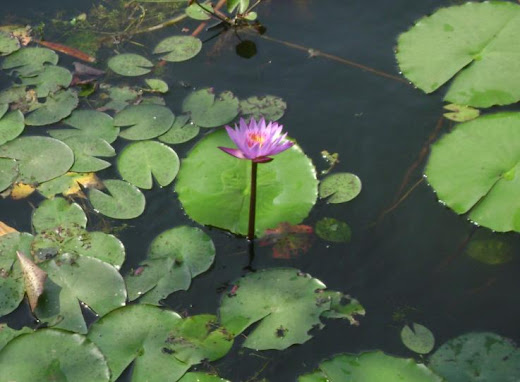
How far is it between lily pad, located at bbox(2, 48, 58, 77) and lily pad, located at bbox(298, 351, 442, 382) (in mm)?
2242

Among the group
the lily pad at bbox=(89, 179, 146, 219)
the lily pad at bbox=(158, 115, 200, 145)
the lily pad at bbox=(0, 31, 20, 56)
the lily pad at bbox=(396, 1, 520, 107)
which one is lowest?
the lily pad at bbox=(89, 179, 146, 219)

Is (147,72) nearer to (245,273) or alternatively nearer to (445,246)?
(245,273)

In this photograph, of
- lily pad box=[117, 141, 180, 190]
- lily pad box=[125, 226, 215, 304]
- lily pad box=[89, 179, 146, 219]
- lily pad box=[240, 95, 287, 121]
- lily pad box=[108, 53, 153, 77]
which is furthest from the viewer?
lily pad box=[108, 53, 153, 77]

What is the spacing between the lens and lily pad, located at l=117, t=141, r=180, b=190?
326 cm

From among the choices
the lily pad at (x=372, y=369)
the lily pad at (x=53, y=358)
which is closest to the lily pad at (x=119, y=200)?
the lily pad at (x=53, y=358)

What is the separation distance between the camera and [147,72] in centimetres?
381

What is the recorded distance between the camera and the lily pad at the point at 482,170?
119 inches

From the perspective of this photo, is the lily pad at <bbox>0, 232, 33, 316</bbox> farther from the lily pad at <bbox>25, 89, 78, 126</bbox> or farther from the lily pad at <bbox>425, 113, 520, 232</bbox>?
the lily pad at <bbox>425, 113, 520, 232</bbox>

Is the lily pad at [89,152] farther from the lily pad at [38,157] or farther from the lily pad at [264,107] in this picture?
the lily pad at [264,107]

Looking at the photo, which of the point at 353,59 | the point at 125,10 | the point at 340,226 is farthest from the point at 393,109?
the point at 125,10

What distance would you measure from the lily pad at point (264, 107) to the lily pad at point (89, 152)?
678mm

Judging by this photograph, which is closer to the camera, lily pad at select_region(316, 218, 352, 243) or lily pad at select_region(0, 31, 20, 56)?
lily pad at select_region(316, 218, 352, 243)

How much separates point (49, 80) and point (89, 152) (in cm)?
61

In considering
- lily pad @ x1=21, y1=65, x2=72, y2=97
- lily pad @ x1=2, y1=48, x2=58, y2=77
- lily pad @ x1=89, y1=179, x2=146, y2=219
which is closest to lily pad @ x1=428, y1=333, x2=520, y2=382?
lily pad @ x1=89, y1=179, x2=146, y2=219
